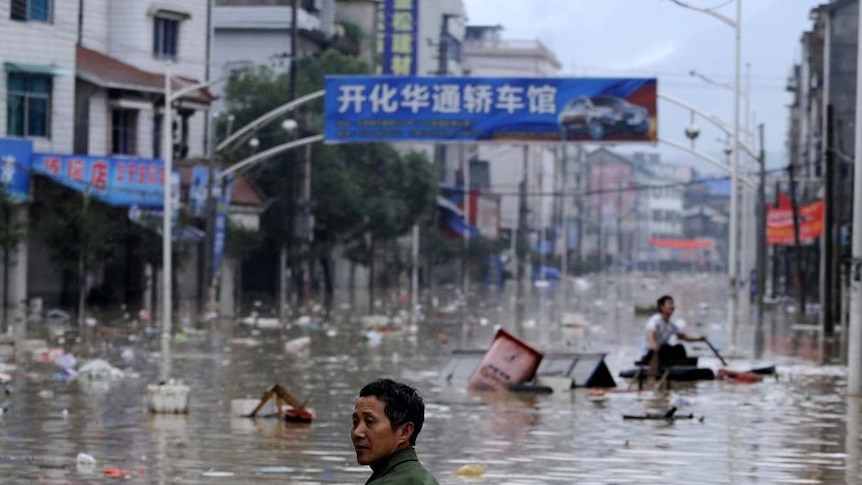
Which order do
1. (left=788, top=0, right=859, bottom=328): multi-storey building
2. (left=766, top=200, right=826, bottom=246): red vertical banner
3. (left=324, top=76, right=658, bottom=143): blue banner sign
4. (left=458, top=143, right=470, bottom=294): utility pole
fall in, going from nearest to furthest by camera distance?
(left=788, top=0, right=859, bottom=328): multi-storey building
(left=324, top=76, right=658, bottom=143): blue banner sign
(left=766, top=200, right=826, bottom=246): red vertical banner
(left=458, top=143, right=470, bottom=294): utility pole

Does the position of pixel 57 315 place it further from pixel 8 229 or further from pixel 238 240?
pixel 238 240

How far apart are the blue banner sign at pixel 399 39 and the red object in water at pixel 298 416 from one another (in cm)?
7684

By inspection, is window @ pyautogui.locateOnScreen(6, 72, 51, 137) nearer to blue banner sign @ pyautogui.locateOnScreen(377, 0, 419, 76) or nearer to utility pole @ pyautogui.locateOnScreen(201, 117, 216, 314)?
utility pole @ pyautogui.locateOnScreen(201, 117, 216, 314)

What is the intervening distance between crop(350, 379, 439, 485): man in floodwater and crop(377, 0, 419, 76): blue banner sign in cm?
9018

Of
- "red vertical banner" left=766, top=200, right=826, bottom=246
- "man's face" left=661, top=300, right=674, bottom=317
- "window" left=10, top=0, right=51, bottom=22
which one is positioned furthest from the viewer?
"red vertical banner" left=766, top=200, right=826, bottom=246

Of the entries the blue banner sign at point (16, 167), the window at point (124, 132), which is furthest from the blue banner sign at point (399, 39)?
the blue banner sign at point (16, 167)

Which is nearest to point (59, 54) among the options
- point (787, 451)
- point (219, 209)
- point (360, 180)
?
point (219, 209)

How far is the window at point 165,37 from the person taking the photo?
211 ft

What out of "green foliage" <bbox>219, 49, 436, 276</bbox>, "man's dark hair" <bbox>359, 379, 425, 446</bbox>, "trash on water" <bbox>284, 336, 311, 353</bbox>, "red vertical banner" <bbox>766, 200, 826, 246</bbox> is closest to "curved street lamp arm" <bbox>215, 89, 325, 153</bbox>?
"green foliage" <bbox>219, 49, 436, 276</bbox>

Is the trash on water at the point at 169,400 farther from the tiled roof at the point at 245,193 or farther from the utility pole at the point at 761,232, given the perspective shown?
the tiled roof at the point at 245,193

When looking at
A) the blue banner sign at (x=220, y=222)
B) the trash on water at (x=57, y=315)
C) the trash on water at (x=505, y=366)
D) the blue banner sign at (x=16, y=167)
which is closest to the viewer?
the trash on water at (x=505, y=366)

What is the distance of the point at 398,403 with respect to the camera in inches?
256

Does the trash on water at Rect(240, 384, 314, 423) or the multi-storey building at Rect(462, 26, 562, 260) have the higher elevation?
the multi-storey building at Rect(462, 26, 562, 260)

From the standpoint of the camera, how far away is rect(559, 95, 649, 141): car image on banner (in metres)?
52.8
